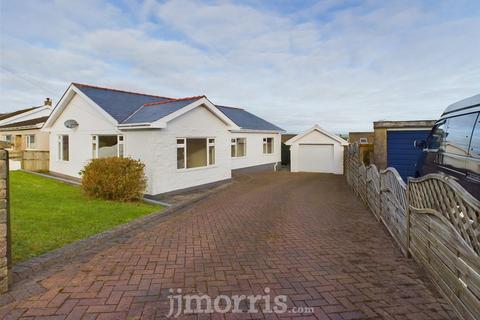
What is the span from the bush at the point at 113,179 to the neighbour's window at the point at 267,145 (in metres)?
15.9

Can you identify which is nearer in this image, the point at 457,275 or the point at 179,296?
the point at 457,275

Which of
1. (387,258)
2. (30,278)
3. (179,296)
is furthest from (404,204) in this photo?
(30,278)

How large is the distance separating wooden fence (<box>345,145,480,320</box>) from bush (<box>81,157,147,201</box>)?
27.5 feet

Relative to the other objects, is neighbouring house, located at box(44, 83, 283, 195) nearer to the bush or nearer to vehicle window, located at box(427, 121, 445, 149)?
the bush

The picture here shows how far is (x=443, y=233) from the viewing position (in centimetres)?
395

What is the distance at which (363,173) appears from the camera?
1112cm

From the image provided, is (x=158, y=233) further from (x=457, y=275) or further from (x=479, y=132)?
(x=479, y=132)

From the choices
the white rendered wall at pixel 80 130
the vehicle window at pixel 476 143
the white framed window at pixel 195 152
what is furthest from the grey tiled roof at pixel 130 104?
the vehicle window at pixel 476 143

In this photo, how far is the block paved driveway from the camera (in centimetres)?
370

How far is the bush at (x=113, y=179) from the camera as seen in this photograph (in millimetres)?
10805

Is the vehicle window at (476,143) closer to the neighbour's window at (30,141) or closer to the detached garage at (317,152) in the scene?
the detached garage at (317,152)

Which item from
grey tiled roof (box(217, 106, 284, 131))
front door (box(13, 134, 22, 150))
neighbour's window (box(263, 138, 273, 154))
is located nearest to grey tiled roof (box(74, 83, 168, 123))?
grey tiled roof (box(217, 106, 284, 131))

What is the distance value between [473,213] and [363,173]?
8.15m

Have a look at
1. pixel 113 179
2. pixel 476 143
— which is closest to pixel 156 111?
pixel 113 179
